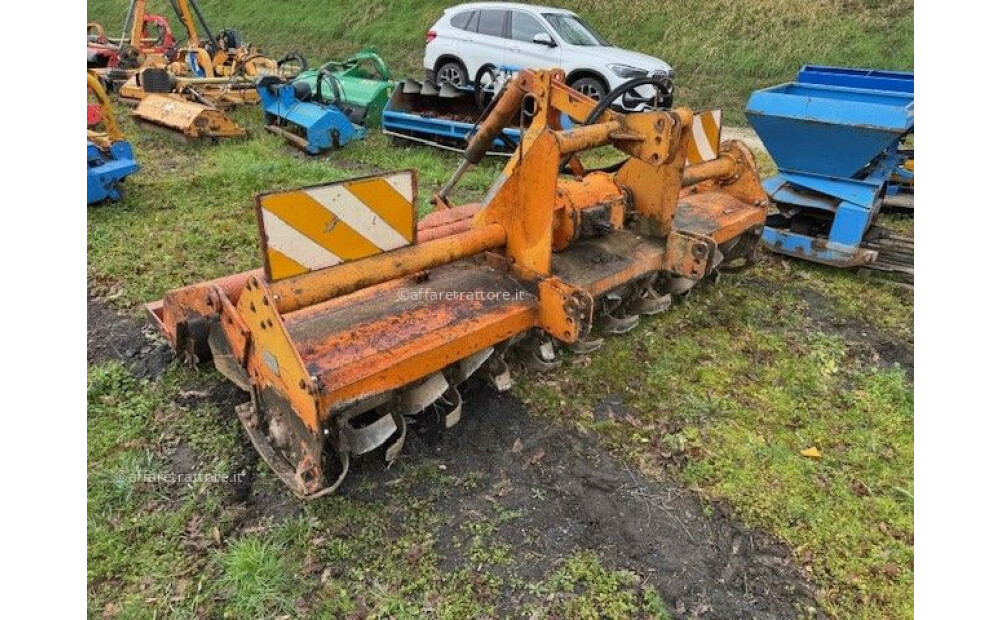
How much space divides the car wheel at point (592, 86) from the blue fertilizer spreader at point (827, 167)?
4.22m

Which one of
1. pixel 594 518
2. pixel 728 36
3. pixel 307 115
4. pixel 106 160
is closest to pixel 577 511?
pixel 594 518

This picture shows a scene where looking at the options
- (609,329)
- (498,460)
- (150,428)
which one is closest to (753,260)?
(609,329)

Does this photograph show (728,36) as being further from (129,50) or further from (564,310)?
(564,310)

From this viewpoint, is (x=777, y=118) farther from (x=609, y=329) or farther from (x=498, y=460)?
(x=498, y=460)

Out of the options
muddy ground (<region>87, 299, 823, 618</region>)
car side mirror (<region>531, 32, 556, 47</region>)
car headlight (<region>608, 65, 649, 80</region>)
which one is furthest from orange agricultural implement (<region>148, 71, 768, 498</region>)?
car side mirror (<region>531, 32, 556, 47</region>)

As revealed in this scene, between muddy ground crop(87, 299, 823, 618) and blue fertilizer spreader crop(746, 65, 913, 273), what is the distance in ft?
11.0

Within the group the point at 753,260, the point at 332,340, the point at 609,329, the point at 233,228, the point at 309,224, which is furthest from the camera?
Answer: the point at 233,228

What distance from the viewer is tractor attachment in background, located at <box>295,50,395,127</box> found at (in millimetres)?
9773

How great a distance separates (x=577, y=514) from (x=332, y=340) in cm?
142

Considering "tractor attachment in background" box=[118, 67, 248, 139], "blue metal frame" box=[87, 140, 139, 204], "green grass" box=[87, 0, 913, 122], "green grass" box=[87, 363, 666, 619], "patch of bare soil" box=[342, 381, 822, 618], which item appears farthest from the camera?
"green grass" box=[87, 0, 913, 122]

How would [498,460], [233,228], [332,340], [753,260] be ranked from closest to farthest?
[332,340]
[498,460]
[753,260]
[233,228]

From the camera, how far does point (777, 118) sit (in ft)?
17.9

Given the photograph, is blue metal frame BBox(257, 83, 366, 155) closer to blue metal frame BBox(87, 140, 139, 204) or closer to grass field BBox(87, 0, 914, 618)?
blue metal frame BBox(87, 140, 139, 204)

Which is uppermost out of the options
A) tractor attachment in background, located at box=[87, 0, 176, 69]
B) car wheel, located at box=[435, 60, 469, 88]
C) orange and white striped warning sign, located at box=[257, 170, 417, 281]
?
orange and white striped warning sign, located at box=[257, 170, 417, 281]
